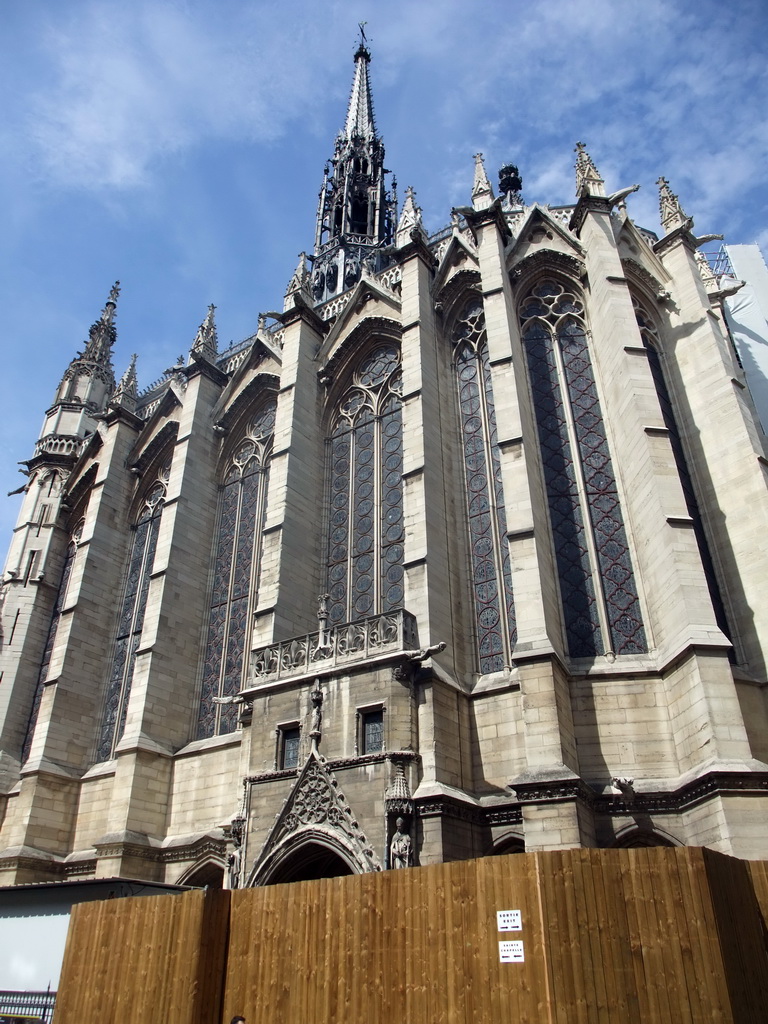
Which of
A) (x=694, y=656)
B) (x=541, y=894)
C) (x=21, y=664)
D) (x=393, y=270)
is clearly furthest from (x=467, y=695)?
(x=21, y=664)

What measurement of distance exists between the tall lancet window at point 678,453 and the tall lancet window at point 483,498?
3.36 metres

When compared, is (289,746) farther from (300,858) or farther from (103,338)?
(103,338)

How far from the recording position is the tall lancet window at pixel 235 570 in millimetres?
17641

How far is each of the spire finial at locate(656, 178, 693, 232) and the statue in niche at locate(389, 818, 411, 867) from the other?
1464 centimetres

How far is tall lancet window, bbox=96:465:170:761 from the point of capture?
1933 centimetres

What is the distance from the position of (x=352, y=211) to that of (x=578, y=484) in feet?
94.3

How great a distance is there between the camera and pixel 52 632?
76.3ft

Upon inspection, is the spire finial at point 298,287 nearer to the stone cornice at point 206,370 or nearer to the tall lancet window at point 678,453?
the stone cornice at point 206,370

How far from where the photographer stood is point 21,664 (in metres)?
22.1

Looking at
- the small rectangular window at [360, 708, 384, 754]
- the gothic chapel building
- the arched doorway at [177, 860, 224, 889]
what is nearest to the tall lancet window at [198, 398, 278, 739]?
the gothic chapel building

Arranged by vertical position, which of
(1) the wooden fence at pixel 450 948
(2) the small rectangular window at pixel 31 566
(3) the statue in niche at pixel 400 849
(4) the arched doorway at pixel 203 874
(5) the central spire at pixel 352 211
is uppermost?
(5) the central spire at pixel 352 211

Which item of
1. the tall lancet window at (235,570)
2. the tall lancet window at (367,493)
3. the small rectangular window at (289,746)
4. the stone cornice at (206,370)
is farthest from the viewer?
the stone cornice at (206,370)

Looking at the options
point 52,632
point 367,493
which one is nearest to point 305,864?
point 367,493

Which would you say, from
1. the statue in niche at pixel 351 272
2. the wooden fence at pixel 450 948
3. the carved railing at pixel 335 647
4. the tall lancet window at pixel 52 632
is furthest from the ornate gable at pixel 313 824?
the statue in niche at pixel 351 272
